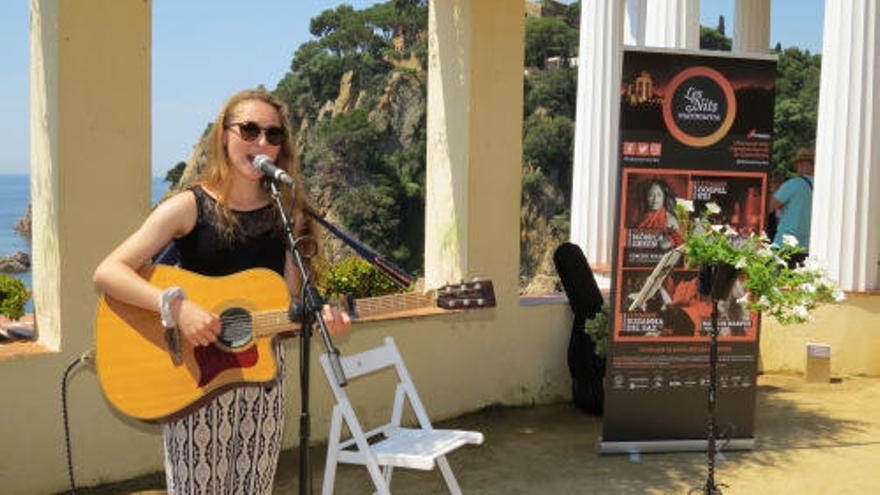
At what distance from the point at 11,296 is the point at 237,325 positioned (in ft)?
9.41

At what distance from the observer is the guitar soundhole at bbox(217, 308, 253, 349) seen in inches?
104

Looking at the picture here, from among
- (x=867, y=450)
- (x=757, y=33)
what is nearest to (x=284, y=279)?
(x=867, y=450)

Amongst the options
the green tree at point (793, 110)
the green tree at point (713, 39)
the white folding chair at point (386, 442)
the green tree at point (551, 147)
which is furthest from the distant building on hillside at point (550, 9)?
the white folding chair at point (386, 442)

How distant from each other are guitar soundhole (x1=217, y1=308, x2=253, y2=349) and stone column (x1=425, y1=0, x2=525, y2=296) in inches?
144

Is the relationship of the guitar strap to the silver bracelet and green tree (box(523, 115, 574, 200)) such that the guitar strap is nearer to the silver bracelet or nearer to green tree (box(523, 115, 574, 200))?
the silver bracelet

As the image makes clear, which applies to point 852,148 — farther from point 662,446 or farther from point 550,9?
point 550,9

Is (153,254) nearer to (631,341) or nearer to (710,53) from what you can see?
(631,341)

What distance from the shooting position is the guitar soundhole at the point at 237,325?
264cm

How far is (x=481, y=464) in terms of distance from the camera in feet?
17.2

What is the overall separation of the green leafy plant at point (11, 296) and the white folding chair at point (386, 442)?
7.06 feet

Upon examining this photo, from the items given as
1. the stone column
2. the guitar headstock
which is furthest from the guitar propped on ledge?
the stone column

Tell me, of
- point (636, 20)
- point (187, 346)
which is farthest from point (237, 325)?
point (636, 20)

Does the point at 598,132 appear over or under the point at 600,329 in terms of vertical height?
over

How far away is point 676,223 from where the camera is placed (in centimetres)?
537
